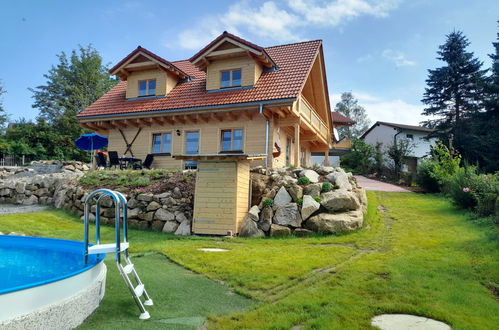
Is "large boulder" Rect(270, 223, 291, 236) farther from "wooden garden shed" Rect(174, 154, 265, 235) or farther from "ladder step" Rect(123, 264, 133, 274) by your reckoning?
"ladder step" Rect(123, 264, 133, 274)

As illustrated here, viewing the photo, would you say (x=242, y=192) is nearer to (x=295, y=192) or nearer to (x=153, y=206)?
(x=295, y=192)

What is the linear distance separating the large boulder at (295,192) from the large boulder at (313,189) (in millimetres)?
239

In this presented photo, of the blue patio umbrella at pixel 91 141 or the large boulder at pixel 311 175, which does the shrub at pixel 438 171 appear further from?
the blue patio umbrella at pixel 91 141

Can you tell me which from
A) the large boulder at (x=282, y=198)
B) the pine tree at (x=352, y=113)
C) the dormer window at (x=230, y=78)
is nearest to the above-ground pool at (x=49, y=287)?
the large boulder at (x=282, y=198)

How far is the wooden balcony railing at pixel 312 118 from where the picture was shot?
16.7 m

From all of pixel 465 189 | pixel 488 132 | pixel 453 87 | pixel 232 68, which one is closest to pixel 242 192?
pixel 232 68

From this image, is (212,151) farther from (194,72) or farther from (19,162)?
(19,162)

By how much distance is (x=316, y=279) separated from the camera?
5.82 metres

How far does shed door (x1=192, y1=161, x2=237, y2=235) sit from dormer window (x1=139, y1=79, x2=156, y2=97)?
28.8ft

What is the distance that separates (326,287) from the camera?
5.36 meters

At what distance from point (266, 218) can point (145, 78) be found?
11.5 m

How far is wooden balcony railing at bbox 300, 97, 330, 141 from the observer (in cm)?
1666

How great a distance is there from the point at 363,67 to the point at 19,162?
26742mm

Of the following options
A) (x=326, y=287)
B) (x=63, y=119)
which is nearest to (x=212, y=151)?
(x=326, y=287)
